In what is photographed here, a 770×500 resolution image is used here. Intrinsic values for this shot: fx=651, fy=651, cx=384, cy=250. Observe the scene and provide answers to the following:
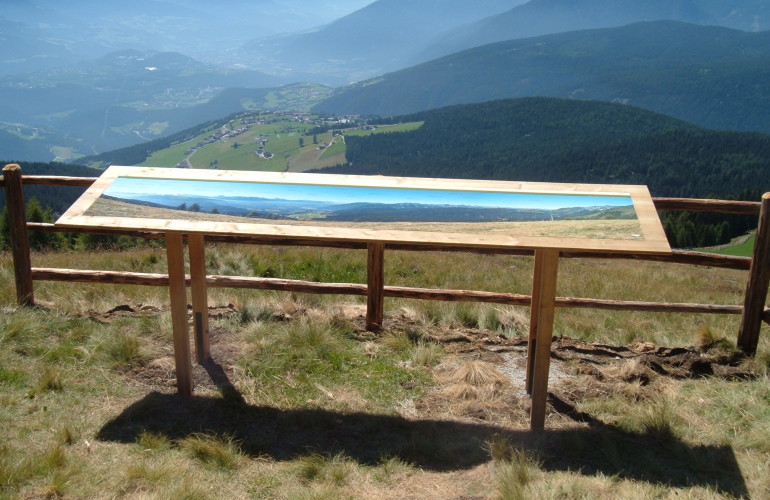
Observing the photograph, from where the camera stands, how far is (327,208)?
476 cm

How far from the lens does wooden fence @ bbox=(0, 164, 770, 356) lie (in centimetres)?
557

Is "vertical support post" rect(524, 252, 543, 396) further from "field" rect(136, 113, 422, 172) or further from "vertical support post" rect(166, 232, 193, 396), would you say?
"field" rect(136, 113, 422, 172)

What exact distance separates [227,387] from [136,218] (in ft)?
4.84

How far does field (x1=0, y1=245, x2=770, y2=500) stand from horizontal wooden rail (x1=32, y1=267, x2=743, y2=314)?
0.95 ft

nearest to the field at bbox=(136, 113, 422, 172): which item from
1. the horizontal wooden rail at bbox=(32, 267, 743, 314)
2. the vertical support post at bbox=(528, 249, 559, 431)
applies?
the horizontal wooden rail at bbox=(32, 267, 743, 314)

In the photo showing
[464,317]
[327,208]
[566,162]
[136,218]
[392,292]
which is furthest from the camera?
[566,162]

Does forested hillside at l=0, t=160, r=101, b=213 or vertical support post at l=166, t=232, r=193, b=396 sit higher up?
vertical support post at l=166, t=232, r=193, b=396

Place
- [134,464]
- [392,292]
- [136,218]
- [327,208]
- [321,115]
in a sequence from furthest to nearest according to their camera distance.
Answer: [321,115] < [392,292] < [327,208] < [136,218] < [134,464]

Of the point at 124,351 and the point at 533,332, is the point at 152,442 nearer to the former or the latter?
the point at 124,351

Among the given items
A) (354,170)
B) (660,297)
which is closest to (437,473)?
(660,297)

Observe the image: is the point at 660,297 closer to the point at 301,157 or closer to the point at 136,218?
the point at 136,218

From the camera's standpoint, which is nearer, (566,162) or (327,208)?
(327,208)

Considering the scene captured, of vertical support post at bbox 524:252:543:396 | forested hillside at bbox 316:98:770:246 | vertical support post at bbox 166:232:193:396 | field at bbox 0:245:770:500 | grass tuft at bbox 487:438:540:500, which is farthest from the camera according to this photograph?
forested hillside at bbox 316:98:770:246

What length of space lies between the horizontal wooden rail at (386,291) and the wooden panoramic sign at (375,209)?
3.86 ft
